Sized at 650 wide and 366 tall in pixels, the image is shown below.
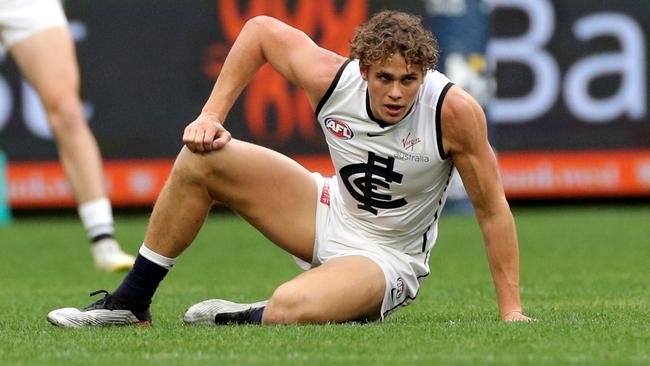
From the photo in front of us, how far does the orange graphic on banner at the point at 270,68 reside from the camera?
1335cm

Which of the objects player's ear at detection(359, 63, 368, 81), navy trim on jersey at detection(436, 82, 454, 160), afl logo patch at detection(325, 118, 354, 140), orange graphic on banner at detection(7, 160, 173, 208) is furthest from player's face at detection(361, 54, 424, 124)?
orange graphic on banner at detection(7, 160, 173, 208)

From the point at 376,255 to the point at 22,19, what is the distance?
3232 millimetres

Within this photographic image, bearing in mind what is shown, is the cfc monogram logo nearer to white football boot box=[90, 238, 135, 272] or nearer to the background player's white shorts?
white football boot box=[90, 238, 135, 272]

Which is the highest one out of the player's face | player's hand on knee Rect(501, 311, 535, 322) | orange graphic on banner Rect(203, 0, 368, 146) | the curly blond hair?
the curly blond hair

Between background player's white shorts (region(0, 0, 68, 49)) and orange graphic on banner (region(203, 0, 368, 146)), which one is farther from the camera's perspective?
orange graphic on banner (region(203, 0, 368, 146))

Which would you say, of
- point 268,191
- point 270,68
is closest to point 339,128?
point 268,191

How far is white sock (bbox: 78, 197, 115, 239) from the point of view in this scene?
25.0 ft

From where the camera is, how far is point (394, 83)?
194 inches

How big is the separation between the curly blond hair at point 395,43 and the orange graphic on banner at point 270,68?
8.30 metres

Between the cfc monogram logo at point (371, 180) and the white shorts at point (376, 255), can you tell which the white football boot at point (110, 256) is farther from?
the cfc monogram logo at point (371, 180)

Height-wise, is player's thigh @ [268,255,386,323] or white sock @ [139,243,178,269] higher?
white sock @ [139,243,178,269]

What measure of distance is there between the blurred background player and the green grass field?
0.47m

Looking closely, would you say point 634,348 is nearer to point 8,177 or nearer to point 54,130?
point 54,130

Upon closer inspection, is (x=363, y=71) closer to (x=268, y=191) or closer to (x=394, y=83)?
→ (x=394, y=83)
